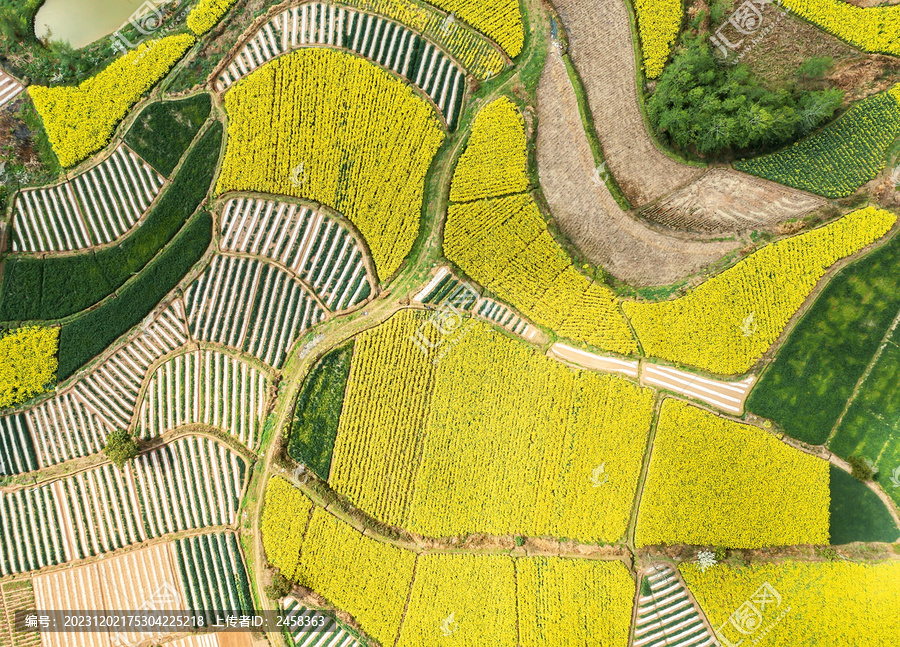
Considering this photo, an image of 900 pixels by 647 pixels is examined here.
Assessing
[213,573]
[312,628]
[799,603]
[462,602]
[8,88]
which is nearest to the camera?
[799,603]

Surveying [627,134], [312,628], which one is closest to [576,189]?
[627,134]

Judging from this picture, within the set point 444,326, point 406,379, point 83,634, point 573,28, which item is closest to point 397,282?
point 444,326

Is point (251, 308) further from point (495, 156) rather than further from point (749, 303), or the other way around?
point (749, 303)

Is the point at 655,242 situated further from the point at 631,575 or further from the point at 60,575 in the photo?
the point at 60,575

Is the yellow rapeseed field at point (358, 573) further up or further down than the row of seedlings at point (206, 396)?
further down

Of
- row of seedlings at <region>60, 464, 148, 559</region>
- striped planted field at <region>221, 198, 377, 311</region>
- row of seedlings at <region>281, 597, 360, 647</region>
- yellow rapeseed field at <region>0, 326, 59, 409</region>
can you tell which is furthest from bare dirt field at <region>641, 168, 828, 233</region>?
yellow rapeseed field at <region>0, 326, 59, 409</region>

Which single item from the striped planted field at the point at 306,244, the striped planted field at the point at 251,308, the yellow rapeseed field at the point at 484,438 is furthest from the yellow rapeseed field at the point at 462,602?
the striped planted field at the point at 306,244

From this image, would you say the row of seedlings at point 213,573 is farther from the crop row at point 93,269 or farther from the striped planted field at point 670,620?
the striped planted field at point 670,620
